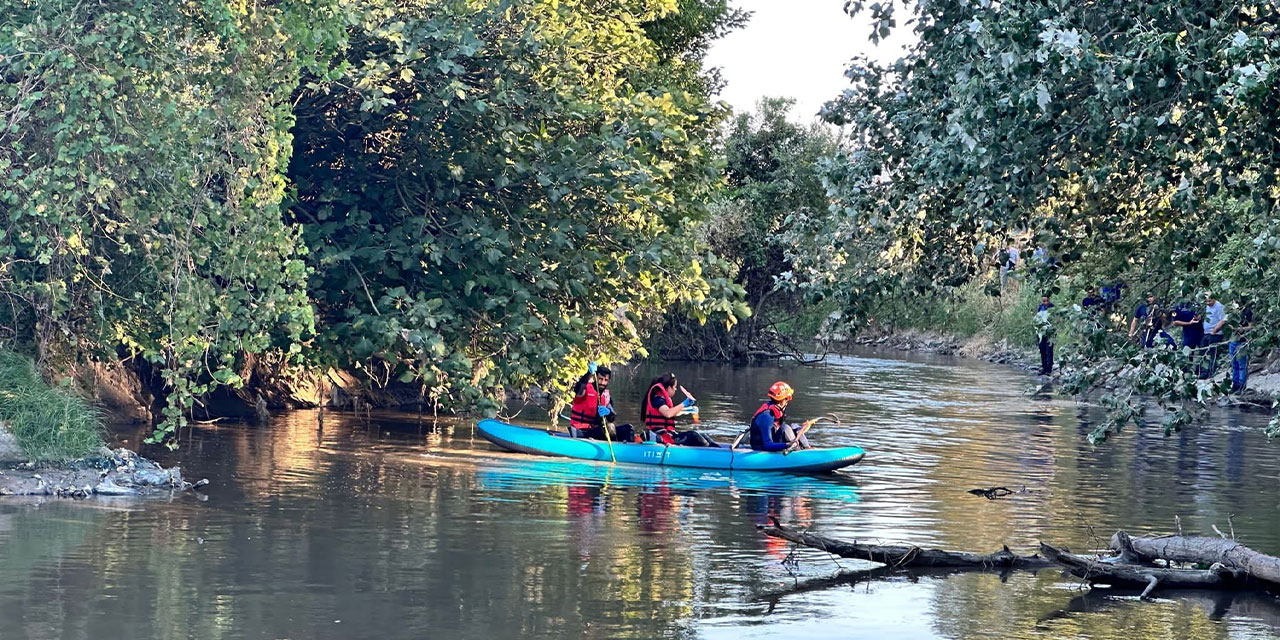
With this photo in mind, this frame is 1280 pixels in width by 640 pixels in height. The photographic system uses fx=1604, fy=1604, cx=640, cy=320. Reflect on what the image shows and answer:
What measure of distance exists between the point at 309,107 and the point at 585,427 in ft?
18.1

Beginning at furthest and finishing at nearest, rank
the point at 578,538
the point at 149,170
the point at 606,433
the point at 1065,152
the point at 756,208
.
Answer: the point at 756,208
the point at 606,433
the point at 149,170
the point at 578,538
the point at 1065,152

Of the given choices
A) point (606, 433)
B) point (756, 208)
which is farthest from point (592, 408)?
point (756, 208)

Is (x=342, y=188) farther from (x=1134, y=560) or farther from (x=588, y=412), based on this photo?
(x=1134, y=560)

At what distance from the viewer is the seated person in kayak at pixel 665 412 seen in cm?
1976

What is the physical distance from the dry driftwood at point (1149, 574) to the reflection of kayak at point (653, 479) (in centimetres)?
517

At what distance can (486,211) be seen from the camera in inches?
825

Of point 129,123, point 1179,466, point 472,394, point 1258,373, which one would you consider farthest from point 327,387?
point 1258,373

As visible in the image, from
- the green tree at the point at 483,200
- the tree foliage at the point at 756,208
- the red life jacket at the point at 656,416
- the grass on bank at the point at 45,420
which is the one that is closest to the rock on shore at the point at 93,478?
the grass on bank at the point at 45,420

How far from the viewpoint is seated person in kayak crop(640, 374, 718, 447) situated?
64.8 feet

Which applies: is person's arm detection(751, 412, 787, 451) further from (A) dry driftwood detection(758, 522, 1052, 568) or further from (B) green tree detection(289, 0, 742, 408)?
(A) dry driftwood detection(758, 522, 1052, 568)

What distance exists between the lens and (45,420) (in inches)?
608

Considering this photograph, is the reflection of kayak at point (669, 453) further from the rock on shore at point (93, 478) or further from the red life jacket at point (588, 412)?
the rock on shore at point (93, 478)

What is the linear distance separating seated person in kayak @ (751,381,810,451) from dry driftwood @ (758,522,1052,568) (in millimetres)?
6701

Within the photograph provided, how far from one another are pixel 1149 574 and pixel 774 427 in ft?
26.3
